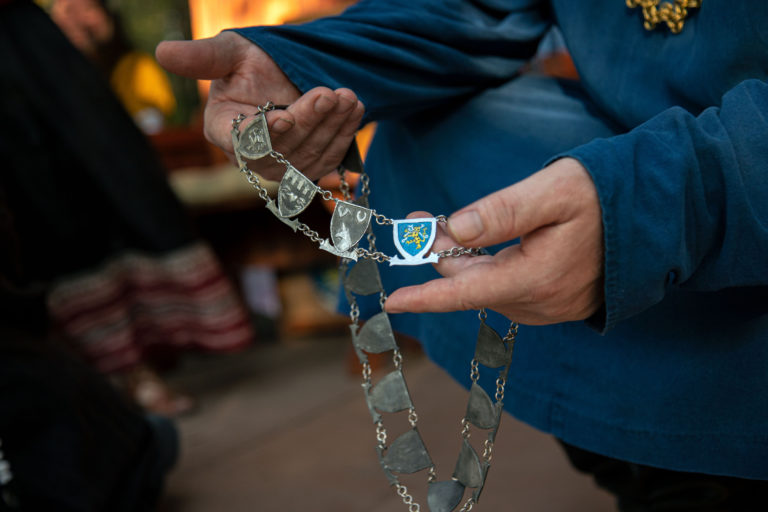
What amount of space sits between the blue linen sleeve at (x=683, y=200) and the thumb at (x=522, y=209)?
20 millimetres

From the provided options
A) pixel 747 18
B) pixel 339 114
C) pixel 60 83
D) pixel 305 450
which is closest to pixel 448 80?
pixel 339 114

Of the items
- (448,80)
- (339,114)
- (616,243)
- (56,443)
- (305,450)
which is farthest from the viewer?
(305,450)

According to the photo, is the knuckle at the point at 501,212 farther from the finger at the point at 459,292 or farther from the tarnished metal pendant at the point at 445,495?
the tarnished metal pendant at the point at 445,495

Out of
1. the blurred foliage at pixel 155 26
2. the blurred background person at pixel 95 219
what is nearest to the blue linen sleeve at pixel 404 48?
the blurred background person at pixel 95 219

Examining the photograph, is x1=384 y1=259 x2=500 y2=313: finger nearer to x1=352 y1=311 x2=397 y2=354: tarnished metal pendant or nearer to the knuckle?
the knuckle

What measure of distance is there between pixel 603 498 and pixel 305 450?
0.68 meters

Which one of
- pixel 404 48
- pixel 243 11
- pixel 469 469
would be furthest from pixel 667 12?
pixel 243 11

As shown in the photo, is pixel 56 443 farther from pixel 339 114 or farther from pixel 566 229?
pixel 566 229

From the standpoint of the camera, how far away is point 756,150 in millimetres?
452

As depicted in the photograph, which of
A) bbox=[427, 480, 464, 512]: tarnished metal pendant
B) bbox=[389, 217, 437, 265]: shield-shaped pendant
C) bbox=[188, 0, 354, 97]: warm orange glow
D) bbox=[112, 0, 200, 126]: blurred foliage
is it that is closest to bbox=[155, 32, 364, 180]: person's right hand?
bbox=[389, 217, 437, 265]: shield-shaped pendant

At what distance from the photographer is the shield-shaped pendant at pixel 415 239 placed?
0.51 m

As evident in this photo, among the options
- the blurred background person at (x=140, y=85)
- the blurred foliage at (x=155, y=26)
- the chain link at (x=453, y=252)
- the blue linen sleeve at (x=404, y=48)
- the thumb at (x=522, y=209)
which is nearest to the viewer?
the thumb at (x=522, y=209)

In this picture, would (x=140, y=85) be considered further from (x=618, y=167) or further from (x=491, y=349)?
(x=618, y=167)

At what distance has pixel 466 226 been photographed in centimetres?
42
